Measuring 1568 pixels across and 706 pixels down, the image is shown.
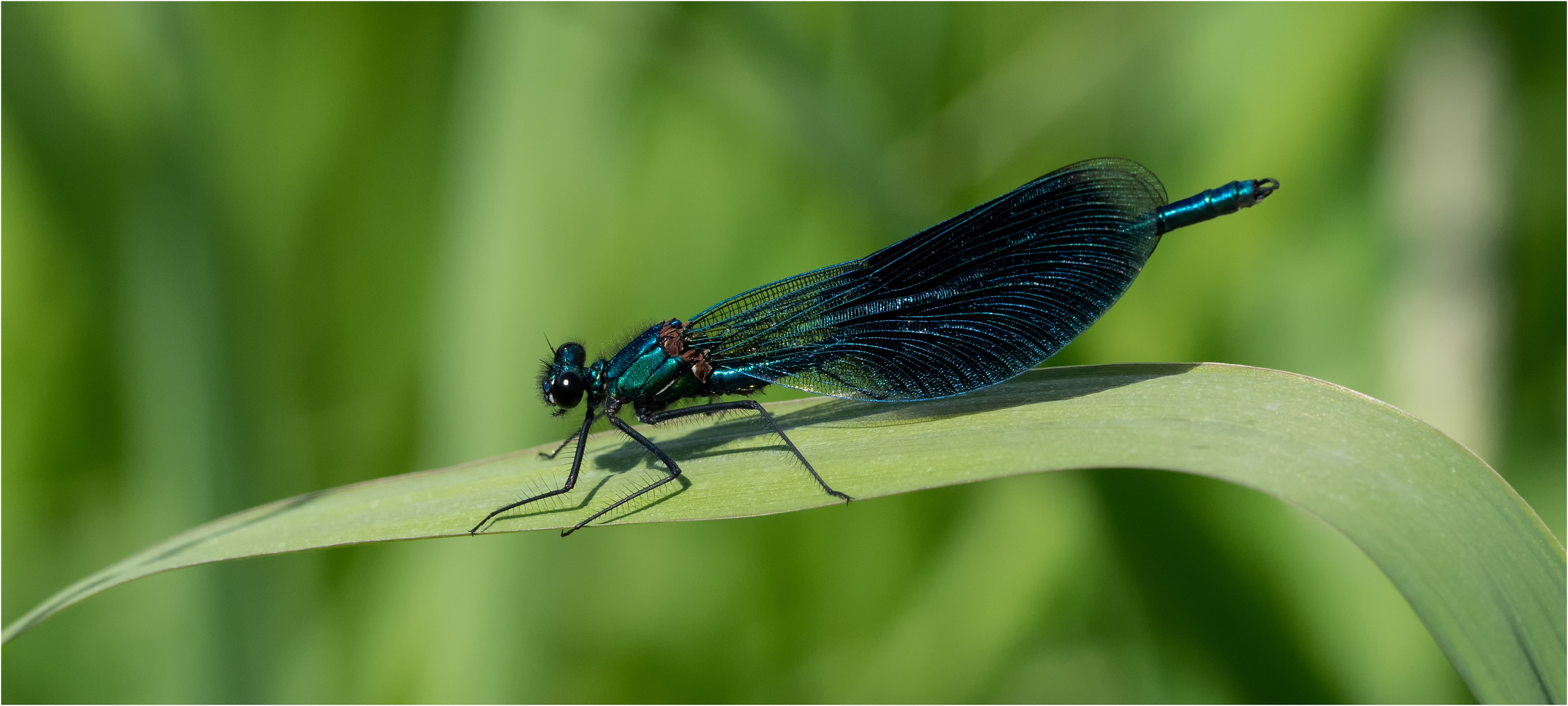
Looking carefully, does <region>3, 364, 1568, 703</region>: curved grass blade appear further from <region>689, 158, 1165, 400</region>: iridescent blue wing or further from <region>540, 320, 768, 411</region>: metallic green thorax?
<region>540, 320, 768, 411</region>: metallic green thorax

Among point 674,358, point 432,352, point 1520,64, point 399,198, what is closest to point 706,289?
point 674,358

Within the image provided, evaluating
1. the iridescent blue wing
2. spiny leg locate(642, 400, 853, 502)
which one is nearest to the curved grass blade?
spiny leg locate(642, 400, 853, 502)

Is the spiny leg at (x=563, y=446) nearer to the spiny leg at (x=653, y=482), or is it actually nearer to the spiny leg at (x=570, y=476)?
the spiny leg at (x=570, y=476)

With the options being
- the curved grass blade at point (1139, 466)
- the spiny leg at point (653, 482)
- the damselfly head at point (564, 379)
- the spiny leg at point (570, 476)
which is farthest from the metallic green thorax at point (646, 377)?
the curved grass blade at point (1139, 466)

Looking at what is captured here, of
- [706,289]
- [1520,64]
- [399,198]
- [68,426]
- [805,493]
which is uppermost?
[399,198]

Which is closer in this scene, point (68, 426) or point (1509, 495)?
point (1509, 495)

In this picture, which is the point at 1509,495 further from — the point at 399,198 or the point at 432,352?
the point at 399,198

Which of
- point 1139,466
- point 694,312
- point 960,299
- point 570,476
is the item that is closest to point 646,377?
point 570,476
